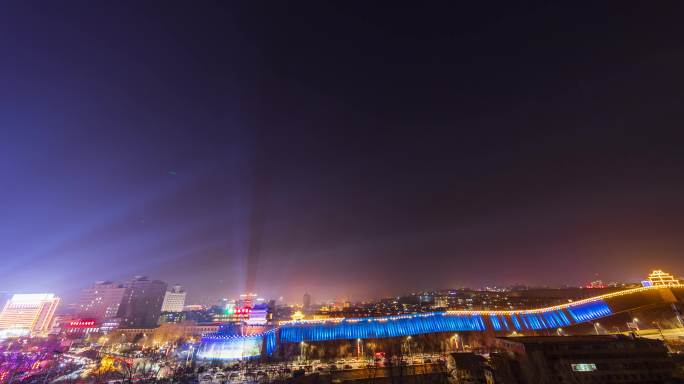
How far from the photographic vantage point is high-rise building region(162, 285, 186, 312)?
188 meters

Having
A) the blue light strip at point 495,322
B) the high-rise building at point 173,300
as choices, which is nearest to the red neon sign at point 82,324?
the high-rise building at point 173,300

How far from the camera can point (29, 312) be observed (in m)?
122

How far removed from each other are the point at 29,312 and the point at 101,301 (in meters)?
25.7

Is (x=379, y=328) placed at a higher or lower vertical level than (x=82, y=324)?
lower

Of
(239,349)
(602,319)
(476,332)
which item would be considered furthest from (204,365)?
(602,319)

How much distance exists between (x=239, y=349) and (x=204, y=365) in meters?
12.2

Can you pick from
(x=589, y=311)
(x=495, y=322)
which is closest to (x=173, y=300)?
(x=495, y=322)

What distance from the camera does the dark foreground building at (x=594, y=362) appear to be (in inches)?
1419

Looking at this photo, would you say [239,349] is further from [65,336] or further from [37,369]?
[65,336]

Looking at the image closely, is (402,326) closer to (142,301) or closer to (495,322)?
(495,322)

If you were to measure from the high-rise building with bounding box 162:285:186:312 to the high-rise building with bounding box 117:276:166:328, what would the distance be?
4172 centimetres

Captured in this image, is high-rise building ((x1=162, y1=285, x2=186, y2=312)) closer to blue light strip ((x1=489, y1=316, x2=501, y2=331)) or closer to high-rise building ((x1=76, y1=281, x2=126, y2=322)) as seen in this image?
high-rise building ((x1=76, y1=281, x2=126, y2=322))

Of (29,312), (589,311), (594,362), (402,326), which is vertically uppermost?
(29,312)

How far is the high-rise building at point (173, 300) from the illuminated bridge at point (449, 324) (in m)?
145
